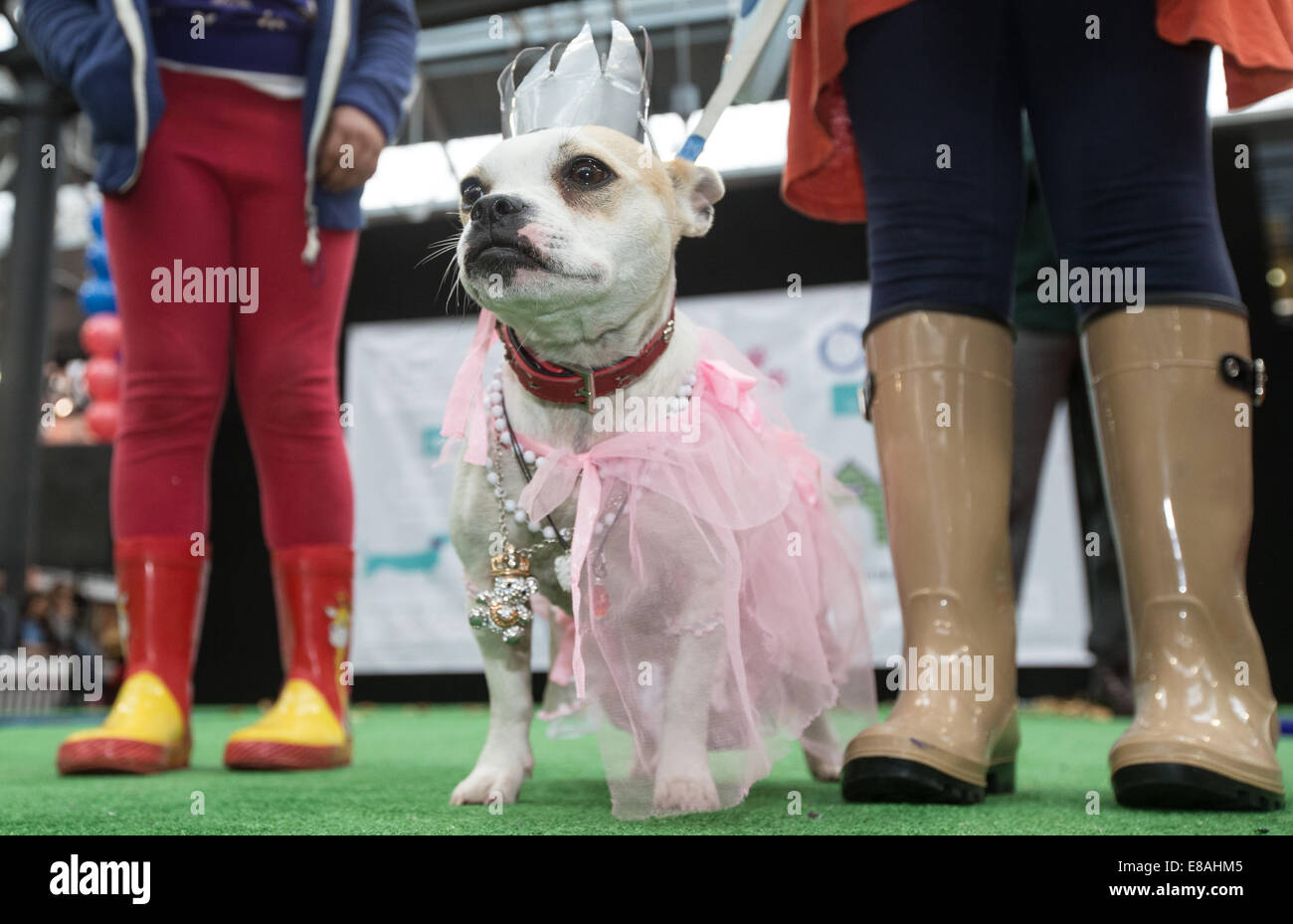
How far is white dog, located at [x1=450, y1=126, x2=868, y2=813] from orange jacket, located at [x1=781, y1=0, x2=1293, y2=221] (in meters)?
0.14

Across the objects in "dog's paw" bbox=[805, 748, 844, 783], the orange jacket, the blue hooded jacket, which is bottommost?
"dog's paw" bbox=[805, 748, 844, 783]

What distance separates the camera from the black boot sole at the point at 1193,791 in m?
0.91

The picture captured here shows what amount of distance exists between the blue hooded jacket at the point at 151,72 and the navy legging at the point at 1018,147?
0.71 m

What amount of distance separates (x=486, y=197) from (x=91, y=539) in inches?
177

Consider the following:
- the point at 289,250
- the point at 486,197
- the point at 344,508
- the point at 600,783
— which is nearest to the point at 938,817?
the point at 600,783

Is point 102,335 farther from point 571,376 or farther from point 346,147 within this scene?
point 571,376

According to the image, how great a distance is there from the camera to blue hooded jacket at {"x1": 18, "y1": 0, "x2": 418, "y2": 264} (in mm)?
1397

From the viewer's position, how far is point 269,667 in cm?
394

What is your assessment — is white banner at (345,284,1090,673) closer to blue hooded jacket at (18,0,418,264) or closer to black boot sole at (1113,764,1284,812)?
blue hooded jacket at (18,0,418,264)

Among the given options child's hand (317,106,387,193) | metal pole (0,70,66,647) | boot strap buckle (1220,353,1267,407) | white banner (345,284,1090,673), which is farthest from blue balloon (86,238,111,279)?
boot strap buckle (1220,353,1267,407)

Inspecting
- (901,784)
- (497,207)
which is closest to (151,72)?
(497,207)

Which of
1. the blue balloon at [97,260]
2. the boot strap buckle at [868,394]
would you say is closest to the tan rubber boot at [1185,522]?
the boot strap buckle at [868,394]

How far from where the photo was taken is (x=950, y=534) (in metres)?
1.07
